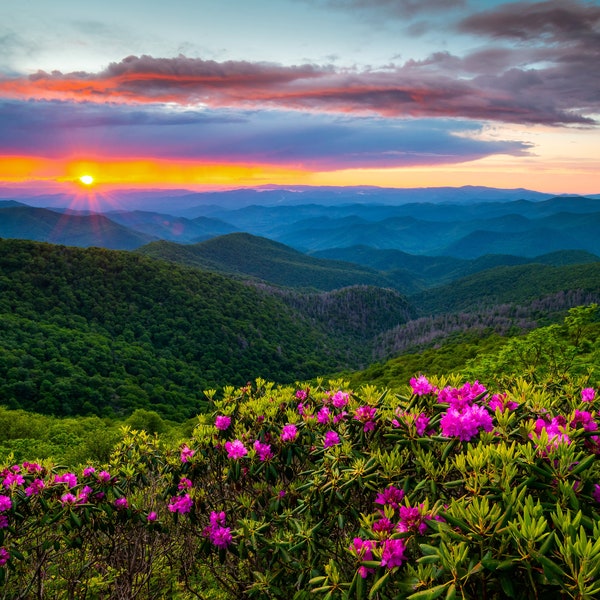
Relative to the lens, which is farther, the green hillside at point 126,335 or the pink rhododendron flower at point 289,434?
the green hillside at point 126,335

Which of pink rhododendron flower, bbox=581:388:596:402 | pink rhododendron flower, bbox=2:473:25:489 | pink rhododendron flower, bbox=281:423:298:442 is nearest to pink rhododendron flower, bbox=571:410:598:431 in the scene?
pink rhododendron flower, bbox=581:388:596:402

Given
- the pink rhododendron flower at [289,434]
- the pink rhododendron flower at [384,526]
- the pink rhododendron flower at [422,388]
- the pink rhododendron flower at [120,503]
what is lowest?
the pink rhododendron flower at [120,503]

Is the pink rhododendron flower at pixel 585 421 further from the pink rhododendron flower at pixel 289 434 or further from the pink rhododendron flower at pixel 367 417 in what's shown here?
the pink rhododendron flower at pixel 289 434

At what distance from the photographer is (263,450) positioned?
677 centimetres

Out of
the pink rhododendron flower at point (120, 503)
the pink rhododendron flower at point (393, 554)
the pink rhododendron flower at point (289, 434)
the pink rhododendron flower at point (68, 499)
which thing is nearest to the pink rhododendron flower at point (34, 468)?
the pink rhododendron flower at point (68, 499)

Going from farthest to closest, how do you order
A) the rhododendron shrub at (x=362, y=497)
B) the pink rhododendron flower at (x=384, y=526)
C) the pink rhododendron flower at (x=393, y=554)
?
the pink rhododendron flower at (x=384, y=526), the pink rhododendron flower at (x=393, y=554), the rhododendron shrub at (x=362, y=497)

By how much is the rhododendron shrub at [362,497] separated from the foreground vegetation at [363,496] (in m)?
0.02

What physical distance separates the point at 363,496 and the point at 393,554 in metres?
1.82

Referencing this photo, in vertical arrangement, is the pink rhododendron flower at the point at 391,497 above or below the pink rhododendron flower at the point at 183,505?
above

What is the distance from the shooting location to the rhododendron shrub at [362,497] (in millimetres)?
3104

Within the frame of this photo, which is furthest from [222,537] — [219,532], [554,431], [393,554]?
[554,431]

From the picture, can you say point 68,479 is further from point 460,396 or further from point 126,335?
point 126,335

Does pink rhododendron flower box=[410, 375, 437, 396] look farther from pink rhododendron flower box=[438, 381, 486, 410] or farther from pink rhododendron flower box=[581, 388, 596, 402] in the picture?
pink rhododendron flower box=[581, 388, 596, 402]

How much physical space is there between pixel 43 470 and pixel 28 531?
3.85 feet
